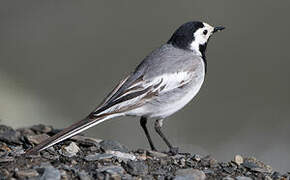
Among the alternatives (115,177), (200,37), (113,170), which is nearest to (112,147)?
(113,170)

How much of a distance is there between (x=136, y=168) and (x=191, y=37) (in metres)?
3.28

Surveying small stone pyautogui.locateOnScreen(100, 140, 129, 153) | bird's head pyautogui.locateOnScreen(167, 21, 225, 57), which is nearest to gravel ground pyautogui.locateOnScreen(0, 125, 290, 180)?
small stone pyautogui.locateOnScreen(100, 140, 129, 153)

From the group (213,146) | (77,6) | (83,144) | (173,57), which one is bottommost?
(213,146)

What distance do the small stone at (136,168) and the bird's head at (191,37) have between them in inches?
116

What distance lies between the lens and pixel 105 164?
832 centimetres

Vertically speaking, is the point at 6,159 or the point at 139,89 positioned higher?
the point at 139,89

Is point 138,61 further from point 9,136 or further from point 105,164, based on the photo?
point 105,164

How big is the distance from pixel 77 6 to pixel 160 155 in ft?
56.1

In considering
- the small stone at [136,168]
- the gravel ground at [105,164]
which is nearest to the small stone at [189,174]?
the gravel ground at [105,164]

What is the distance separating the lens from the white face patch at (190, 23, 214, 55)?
1076cm

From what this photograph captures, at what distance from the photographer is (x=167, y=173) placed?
27.2ft

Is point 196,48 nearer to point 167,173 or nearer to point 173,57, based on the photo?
point 173,57

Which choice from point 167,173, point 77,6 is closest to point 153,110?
point 167,173

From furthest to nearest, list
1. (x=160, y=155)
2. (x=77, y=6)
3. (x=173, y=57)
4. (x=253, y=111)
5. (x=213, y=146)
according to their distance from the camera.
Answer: (x=77, y=6) < (x=253, y=111) < (x=213, y=146) < (x=173, y=57) < (x=160, y=155)
